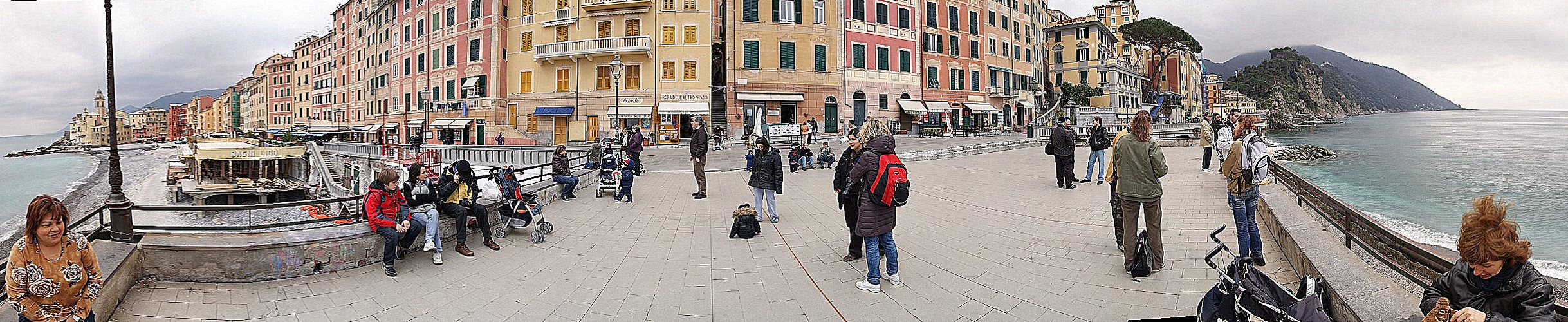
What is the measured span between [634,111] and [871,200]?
1139 inches

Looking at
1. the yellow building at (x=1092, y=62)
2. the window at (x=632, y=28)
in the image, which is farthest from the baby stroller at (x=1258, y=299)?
the yellow building at (x=1092, y=62)

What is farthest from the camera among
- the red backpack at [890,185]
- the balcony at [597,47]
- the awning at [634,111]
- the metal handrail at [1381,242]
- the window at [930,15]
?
the window at [930,15]

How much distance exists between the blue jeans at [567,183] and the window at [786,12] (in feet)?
80.3

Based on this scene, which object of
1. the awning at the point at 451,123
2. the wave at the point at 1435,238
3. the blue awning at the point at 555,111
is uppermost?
the blue awning at the point at 555,111

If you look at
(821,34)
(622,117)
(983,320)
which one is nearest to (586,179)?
(983,320)

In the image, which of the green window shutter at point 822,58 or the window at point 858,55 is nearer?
the green window shutter at point 822,58

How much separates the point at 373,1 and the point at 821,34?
4223 centimetres

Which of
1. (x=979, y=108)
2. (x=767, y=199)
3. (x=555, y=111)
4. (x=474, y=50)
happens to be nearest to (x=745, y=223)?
(x=767, y=199)

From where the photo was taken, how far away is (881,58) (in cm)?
3606

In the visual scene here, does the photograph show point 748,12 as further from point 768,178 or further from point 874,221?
point 874,221

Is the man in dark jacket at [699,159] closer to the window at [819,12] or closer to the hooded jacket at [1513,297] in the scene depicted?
the hooded jacket at [1513,297]

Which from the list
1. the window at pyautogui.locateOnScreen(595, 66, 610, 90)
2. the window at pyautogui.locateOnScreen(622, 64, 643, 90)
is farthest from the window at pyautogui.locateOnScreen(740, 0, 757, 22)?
the window at pyautogui.locateOnScreen(595, 66, 610, 90)

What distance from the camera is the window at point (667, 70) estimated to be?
32844 mm

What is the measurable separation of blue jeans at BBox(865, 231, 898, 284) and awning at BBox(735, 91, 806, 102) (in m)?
27.8
